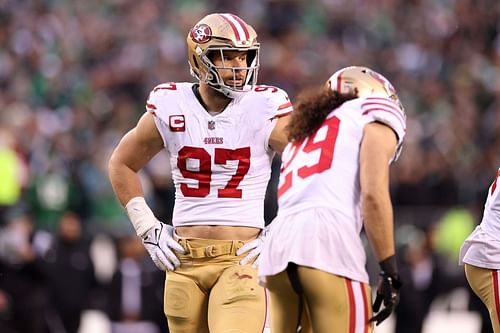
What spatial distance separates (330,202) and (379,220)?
22cm

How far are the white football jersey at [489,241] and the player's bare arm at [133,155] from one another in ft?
5.27

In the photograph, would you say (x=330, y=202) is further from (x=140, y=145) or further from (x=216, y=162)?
(x=140, y=145)

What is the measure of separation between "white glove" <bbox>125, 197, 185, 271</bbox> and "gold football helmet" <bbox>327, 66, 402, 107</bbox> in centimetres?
124

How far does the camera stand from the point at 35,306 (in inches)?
421

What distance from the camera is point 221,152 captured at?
20.6ft

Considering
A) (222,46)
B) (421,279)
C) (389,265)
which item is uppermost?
(222,46)

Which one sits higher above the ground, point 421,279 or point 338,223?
point 338,223

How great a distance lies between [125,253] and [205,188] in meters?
5.33

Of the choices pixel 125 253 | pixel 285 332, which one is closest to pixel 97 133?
pixel 125 253

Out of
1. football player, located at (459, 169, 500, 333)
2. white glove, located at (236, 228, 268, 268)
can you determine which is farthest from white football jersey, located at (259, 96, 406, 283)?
football player, located at (459, 169, 500, 333)

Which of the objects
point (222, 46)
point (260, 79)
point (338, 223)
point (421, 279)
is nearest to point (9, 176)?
point (421, 279)

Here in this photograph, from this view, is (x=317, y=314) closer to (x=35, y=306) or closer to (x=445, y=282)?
(x=35, y=306)

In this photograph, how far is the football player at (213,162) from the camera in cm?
620

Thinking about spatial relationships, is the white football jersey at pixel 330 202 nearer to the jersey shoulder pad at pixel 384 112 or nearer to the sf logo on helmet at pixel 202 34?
the jersey shoulder pad at pixel 384 112
